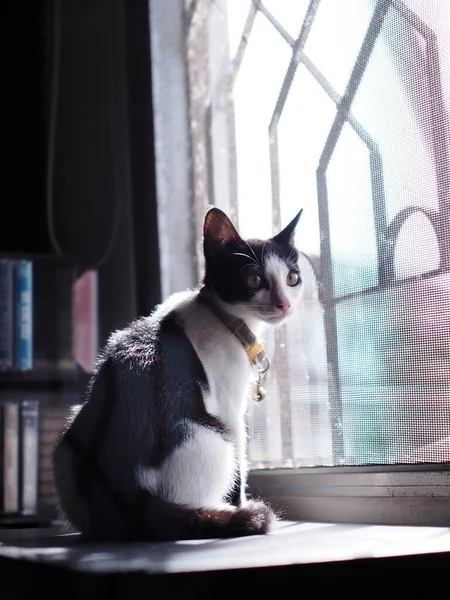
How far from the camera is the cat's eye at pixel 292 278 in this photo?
1.05 m

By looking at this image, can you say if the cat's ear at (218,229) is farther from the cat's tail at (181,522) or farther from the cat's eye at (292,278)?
the cat's tail at (181,522)

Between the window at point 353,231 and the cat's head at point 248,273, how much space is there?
0.33 ft

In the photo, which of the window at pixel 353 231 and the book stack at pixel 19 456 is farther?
the book stack at pixel 19 456

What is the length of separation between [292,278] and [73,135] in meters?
0.95

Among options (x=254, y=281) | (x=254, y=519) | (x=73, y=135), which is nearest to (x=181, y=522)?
(x=254, y=519)

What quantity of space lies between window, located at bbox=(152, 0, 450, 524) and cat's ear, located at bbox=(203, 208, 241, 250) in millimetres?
161

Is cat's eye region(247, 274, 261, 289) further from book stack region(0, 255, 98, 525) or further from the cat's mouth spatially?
book stack region(0, 255, 98, 525)

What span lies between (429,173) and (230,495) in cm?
48

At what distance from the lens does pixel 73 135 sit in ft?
5.93

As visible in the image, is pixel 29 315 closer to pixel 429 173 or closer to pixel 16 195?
pixel 16 195

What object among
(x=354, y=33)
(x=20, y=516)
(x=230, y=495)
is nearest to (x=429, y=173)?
(x=354, y=33)

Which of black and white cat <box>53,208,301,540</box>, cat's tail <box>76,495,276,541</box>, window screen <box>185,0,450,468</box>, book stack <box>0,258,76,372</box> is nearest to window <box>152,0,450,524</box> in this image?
window screen <box>185,0,450,468</box>

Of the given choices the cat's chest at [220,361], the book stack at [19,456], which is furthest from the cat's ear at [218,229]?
the book stack at [19,456]

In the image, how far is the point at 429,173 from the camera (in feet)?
3.08
